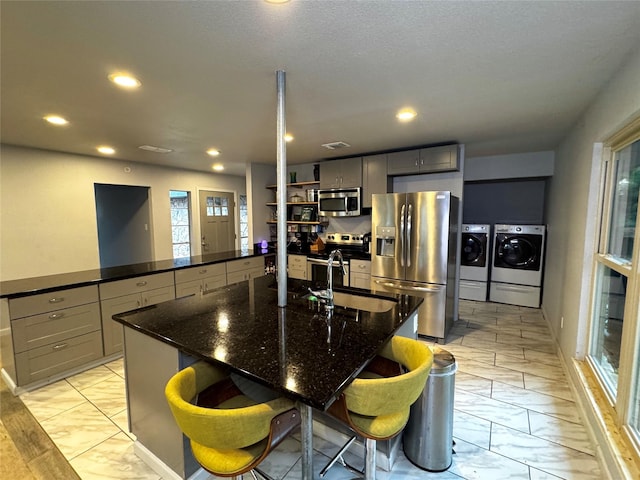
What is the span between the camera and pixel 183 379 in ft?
4.29

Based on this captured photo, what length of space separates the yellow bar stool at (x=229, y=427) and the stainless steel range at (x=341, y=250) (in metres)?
3.12

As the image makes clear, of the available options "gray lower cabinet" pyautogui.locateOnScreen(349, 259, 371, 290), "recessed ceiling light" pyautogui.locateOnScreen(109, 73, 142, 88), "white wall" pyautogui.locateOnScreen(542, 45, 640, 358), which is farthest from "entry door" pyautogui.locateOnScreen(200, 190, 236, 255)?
"white wall" pyautogui.locateOnScreen(542, 45, 640, 358)

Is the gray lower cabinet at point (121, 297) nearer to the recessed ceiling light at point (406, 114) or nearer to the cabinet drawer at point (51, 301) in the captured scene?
the cabinet drawer at point (51, 301)

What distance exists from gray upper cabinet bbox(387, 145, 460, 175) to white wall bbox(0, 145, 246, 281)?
4396 millimetres

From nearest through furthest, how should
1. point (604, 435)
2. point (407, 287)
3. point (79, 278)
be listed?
point (604, 435), point (79, 278), point (407, 287)

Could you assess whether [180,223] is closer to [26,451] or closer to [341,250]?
[341,250]

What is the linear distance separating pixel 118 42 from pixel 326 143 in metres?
2.52

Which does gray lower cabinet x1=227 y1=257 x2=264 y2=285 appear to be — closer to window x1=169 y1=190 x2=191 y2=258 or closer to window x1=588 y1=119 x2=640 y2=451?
window x1=169 y1=190 x2=191 y2=258

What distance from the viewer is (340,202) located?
4.58 meters

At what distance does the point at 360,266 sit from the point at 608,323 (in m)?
2.61

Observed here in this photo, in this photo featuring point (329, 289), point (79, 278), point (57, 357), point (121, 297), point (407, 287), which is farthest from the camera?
point (407, 287)

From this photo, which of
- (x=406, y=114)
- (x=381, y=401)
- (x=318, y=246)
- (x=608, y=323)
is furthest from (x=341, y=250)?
(x=381, y=401)

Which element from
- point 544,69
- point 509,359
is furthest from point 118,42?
point 509,359

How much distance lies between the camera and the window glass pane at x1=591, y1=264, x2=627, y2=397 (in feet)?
6.53
